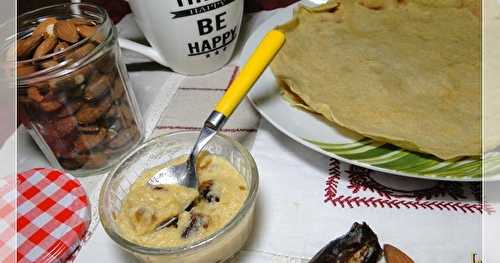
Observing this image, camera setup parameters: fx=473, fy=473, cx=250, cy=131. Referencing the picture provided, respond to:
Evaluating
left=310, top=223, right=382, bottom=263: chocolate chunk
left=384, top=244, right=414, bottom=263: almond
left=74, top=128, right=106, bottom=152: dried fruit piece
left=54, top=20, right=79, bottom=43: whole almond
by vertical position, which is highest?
left=54, top=20, right=79, bottom=43: whole almond

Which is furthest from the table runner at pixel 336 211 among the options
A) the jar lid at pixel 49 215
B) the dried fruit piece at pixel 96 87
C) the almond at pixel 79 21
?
the almond at pixel 79 21

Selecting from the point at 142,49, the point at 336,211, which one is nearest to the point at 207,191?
the point at 336,211

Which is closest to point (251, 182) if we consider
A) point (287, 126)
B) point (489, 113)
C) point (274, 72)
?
point (287, 126)

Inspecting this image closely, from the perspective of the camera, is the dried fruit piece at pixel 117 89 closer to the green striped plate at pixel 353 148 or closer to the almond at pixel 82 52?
the almond at pixel 82 52

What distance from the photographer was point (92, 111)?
2.32 ft

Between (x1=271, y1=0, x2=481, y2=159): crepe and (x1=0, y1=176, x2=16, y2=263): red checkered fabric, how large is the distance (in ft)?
1.47

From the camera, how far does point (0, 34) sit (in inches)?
29.2

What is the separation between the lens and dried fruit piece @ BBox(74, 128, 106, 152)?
0.72 meters

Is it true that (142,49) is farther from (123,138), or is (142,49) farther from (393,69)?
(393,69)

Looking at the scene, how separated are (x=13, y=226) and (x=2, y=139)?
9.3 inches

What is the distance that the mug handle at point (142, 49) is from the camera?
921 millimetres

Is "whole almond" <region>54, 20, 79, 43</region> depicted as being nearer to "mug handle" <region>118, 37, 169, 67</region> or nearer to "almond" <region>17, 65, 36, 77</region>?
"almond" <region>17, 65, 36, 77</region>

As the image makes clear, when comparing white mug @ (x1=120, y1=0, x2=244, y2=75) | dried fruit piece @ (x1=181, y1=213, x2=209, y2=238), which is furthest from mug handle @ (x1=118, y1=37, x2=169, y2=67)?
dried fruit piece @ (x1=181, y1=213, x2=209, y2=238)

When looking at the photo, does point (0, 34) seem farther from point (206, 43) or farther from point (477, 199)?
point (477, 199)
